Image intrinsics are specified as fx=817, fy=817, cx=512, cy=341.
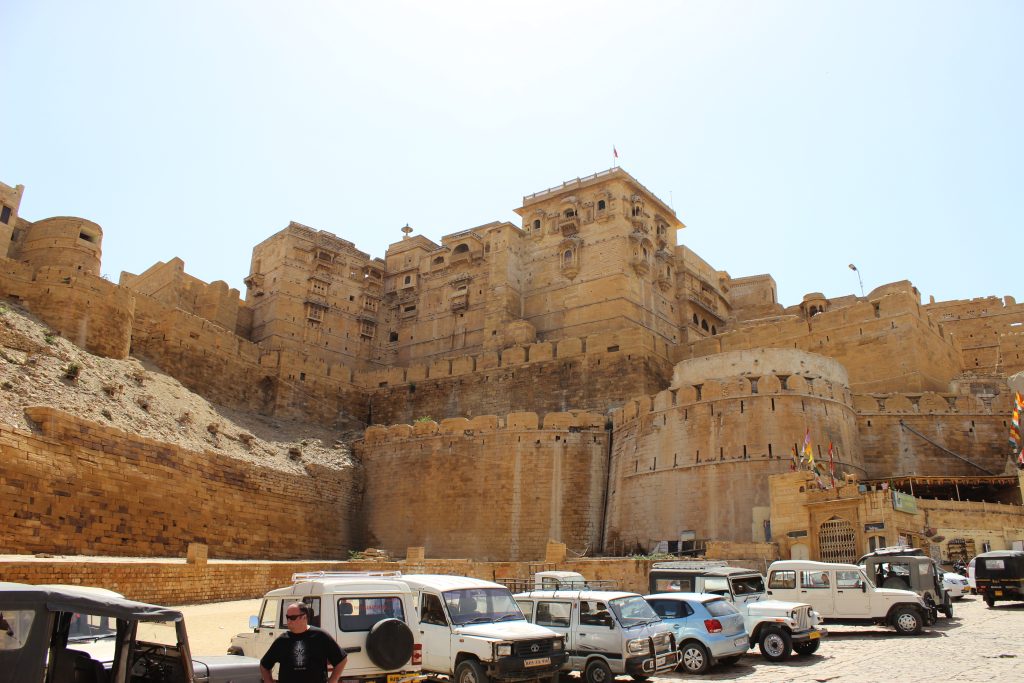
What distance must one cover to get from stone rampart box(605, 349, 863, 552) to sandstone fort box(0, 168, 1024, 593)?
6 centimetres

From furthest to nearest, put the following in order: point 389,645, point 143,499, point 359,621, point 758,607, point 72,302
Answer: point 72,302 → point 143,499 → point 758,607 → point 359,621 → point 389,645

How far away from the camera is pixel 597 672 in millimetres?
9203

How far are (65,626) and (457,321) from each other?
123 feet

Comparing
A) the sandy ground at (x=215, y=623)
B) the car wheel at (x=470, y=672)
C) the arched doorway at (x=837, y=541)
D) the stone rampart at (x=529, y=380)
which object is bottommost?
the sandy ground at (x=215, y=623)

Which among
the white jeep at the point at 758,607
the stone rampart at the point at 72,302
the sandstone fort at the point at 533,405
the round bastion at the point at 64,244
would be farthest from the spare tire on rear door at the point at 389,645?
the round bastion at the point at 64,244

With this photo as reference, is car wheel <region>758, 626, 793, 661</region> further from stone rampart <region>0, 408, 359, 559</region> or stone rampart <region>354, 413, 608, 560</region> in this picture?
stone rampart <region>0, 408, 359, 559</region>

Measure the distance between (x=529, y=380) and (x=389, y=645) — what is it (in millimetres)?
26706

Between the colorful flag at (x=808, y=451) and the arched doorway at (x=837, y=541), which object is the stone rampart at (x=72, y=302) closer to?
the colorful flag at (x=808, y=451)

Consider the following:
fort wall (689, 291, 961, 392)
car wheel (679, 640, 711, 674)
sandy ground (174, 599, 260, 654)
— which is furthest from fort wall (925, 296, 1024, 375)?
sandy ground (174, 599, 260, 654)

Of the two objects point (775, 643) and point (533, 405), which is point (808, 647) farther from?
point (533, 405)

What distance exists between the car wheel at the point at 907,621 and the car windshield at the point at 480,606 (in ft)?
20.6

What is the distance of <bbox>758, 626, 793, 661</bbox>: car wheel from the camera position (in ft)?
34.8

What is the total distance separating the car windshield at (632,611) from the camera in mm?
9516

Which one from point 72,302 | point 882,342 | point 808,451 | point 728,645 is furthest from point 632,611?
point 882,342
